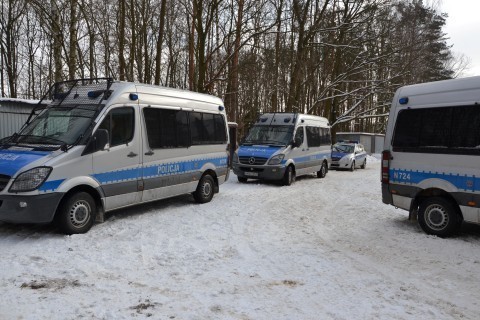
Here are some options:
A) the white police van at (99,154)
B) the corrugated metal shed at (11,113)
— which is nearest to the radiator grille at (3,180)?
the white police van at (99,154)

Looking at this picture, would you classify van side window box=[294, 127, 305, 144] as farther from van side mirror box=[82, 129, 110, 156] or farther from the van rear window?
van side mirror box=[82, 129, 110, 156]

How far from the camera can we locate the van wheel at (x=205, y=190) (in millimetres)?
9758

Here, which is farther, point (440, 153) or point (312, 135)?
point (312, 135)

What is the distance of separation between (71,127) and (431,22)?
37135 mm

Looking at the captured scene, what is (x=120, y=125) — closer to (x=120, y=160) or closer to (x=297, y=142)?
(x=120, y=160)

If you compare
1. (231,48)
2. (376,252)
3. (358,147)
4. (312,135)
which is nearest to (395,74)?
(358,147)

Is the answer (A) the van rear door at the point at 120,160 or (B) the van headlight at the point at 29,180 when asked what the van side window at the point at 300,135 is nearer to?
(A) the van rear door at the point at 120,160

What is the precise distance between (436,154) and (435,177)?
16.0 inches

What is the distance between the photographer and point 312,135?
15.7 meters

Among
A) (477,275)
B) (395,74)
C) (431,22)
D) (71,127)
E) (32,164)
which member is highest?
(431,22)

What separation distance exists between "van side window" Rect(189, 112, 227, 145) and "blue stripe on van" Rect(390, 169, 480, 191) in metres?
4.38

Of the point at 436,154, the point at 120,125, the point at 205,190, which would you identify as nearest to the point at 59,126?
the point at 120,125

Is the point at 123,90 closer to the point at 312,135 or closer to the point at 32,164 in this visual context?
the point at 32,164

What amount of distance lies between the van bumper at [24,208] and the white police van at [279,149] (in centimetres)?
812
